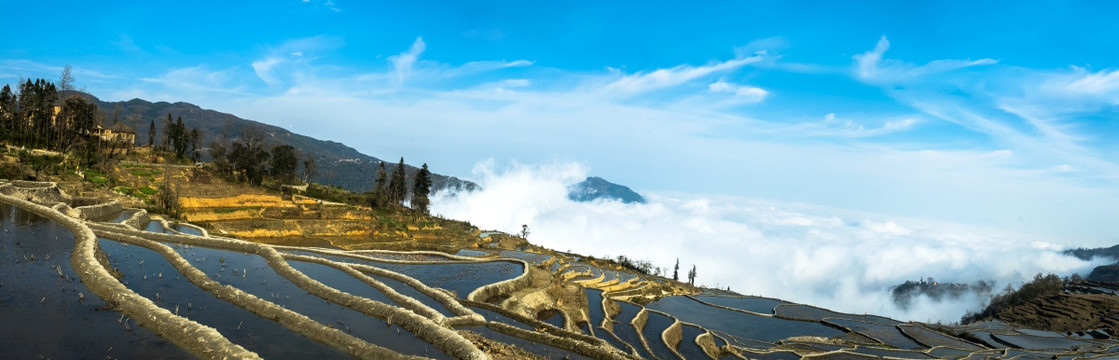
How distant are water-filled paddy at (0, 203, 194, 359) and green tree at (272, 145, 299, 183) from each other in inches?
2654

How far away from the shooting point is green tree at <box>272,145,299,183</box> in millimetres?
84250

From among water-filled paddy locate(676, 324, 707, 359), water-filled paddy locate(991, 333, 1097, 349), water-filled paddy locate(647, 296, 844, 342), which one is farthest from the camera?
water-filled paddy locate(991, 333, 1097, 349)

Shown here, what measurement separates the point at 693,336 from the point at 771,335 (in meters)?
15.7

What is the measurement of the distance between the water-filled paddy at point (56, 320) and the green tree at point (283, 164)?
221 feet

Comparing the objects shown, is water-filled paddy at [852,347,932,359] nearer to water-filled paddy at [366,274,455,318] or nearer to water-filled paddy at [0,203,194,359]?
water-filled paddy at [366,274,455,318]

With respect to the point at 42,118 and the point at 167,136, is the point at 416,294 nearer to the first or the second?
the point at 42,118

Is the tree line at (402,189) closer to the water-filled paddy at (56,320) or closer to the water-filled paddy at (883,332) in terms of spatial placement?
the water-filled paddy at (883,332)

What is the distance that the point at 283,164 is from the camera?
276 feet

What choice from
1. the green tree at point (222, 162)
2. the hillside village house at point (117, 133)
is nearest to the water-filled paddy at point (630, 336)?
the green tree at point (222, 162)

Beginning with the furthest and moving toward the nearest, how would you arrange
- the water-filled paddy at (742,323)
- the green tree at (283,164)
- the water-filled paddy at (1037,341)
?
1. the green tree at (283,164)
2. the water-filled paddy at (1037,341)
3. the water-filled paddy at (742,323)

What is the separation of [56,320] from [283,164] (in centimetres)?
7676

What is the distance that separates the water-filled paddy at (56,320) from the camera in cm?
A: 1228

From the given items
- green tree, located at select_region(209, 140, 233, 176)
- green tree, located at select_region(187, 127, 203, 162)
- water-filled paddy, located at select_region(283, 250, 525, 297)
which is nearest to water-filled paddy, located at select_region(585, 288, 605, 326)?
water-filled paddy, located at select_region(283, 250, 525, 297)

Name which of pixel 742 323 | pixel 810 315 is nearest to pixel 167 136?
pixel 742 323
